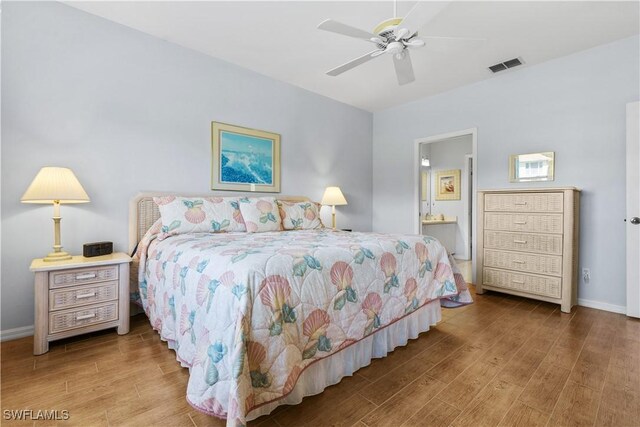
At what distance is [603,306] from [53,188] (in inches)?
194

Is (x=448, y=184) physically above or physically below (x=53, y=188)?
above

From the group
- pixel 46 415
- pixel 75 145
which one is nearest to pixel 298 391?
pixel 46 415

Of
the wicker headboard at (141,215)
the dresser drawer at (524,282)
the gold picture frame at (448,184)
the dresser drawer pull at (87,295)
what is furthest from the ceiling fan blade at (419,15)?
the gold picture frame at (448,184)

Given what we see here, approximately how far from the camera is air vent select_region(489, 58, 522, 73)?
3263 mm

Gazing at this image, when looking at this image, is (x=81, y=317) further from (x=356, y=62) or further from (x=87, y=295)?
(x=356, y=62)

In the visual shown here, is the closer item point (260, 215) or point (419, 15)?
point (419, 15)

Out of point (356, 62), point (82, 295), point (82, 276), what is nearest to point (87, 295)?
point (82, 295)

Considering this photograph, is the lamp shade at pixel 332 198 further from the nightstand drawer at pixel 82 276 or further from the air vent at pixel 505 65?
the nightstand drawer at pixel 82 276

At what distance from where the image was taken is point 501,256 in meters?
3.28

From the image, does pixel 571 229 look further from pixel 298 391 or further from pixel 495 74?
pixel 298 391

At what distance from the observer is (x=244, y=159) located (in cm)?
348

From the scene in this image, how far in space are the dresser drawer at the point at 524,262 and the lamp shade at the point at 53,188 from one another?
3.96 m

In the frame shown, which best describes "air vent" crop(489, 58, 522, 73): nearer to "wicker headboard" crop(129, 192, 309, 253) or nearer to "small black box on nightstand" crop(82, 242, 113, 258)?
"wicker headboard" crop(129, 192, 309, 253)

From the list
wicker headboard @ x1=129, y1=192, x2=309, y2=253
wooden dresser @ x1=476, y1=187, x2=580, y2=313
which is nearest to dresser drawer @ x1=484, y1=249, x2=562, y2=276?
wooden dresser @ x1=476, y1=187, x2=580, y2=313
